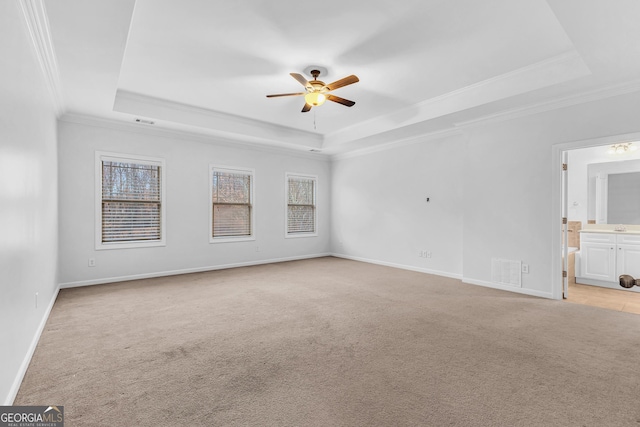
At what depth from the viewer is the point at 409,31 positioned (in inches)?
118

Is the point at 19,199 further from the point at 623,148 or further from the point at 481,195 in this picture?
the point at 623,148

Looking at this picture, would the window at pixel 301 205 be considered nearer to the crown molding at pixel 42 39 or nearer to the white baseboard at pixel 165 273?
the white baseboard at pixel 165 273

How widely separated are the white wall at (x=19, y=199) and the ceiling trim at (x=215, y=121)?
1519mm

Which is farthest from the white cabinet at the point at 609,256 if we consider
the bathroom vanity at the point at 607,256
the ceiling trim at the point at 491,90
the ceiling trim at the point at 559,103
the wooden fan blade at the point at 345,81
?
the wooden fan blade at the point at 345,81

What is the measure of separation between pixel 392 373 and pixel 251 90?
3968 mm

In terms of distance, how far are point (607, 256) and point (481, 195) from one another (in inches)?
87.6

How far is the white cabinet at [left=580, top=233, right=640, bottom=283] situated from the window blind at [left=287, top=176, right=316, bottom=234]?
5.43 m

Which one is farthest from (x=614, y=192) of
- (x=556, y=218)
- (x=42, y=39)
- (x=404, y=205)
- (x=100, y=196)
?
(x=100, y=196)

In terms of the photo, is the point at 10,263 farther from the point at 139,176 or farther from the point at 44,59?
the point at 139,176

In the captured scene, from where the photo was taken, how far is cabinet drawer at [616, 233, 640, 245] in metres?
4.71

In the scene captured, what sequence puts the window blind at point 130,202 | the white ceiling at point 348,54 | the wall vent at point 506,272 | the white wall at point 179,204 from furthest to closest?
the window blind at point 130,202 → the white wall at point 179,204 → the wall vent at point 506,272 → the white ceiling at point 348,54

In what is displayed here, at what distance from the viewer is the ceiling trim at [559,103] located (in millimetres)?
3645

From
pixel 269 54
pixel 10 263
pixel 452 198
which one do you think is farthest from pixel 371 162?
pixel 10 263

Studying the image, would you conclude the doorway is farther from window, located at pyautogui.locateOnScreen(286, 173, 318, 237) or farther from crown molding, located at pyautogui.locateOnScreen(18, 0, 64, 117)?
crown molding, located at pyautogui.locateOnScreen(18, 0, 64, 117)
